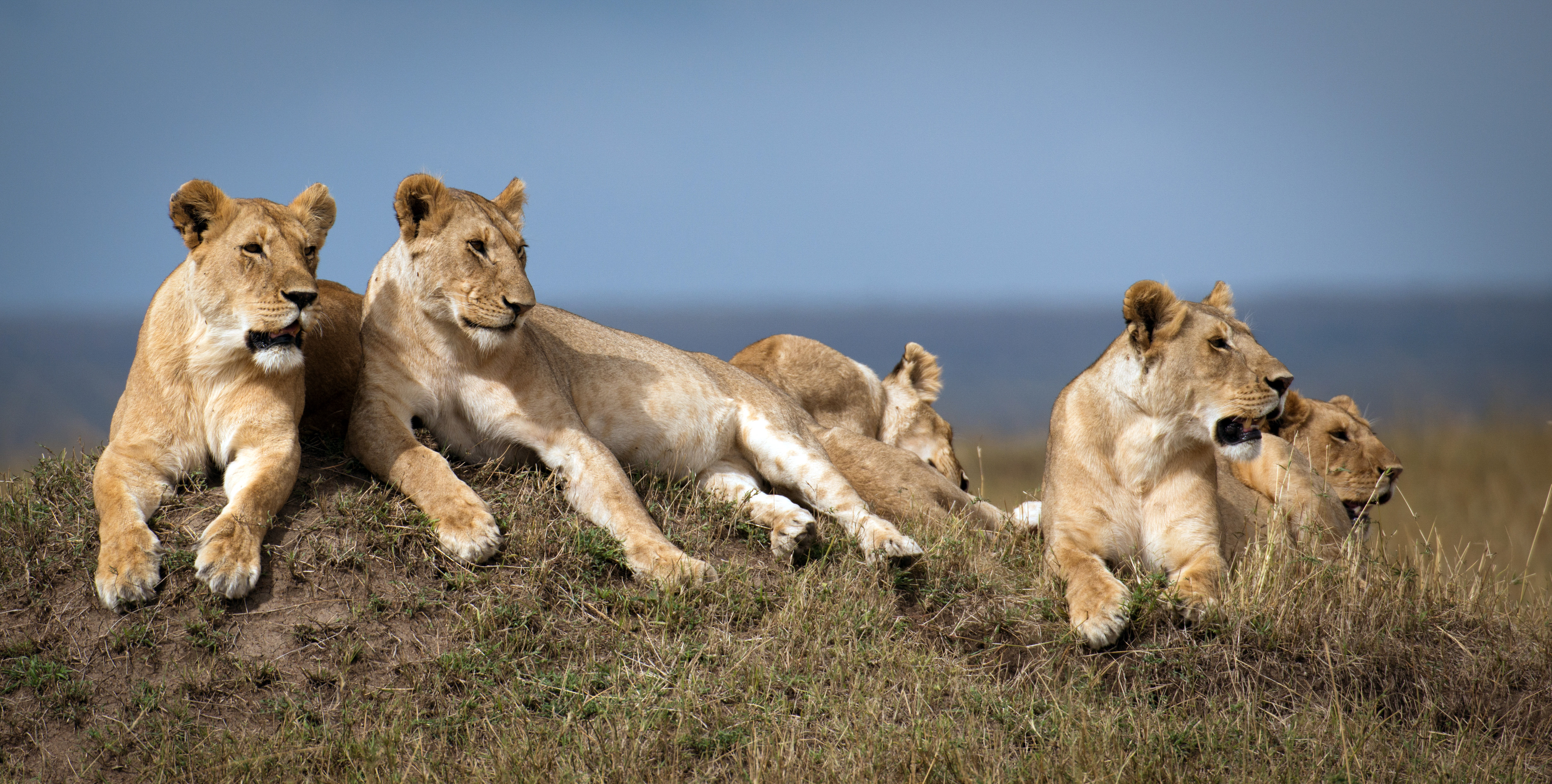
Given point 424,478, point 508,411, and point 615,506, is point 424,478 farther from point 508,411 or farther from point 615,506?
point 615,506

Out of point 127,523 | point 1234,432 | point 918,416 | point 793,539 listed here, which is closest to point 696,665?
point 793,539

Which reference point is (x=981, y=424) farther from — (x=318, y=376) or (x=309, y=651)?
(x=309, y=651)

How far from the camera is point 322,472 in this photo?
17.8ft

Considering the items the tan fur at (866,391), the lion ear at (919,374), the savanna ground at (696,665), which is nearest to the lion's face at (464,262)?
the savanna ground at (696,665)

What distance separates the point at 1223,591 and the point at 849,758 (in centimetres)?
202

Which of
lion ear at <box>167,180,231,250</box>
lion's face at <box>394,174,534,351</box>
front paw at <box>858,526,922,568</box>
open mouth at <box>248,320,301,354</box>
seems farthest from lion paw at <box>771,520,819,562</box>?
lion ear at <box>167,180,231,250</box>

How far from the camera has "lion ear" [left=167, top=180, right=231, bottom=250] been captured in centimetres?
480

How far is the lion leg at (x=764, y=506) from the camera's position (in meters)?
5.40

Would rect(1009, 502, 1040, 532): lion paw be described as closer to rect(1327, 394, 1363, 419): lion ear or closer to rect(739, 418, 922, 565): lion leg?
rect(739, 418, 922, 565): lion leg

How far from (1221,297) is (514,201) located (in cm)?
338

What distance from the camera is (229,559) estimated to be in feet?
14.5

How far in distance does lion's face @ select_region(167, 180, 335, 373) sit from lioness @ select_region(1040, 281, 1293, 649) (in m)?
3.25

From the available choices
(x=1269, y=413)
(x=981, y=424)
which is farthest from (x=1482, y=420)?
(x=1269, y=413)

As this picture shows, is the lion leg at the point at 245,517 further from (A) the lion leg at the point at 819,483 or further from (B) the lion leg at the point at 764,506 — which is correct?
(A) the lion leg at the point at 819,483
